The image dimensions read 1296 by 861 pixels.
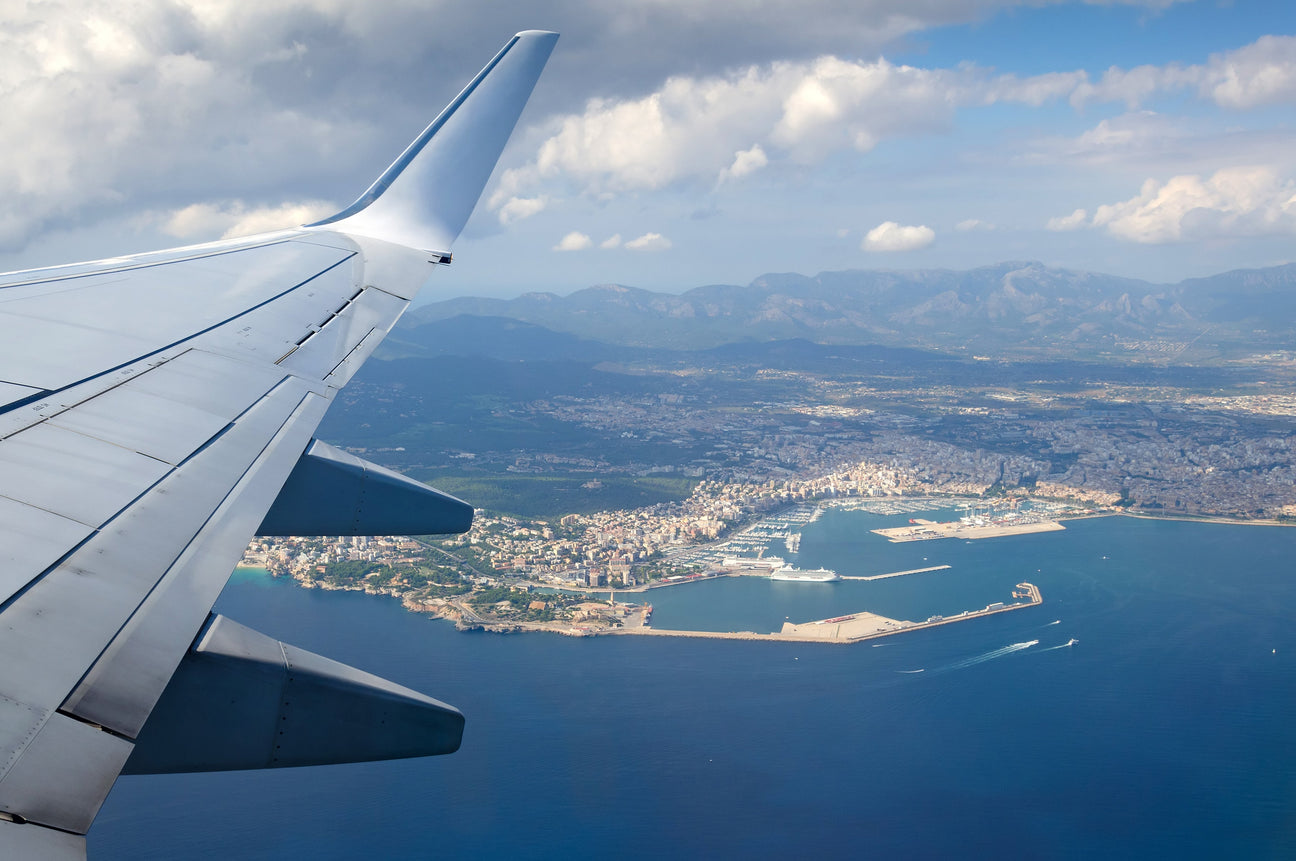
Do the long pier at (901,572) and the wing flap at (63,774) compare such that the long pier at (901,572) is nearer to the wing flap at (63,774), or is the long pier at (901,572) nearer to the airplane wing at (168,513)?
the airplane wing at (168,513)

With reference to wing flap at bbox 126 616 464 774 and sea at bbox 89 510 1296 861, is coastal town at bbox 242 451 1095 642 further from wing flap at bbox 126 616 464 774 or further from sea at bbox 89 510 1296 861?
wing flap at bbox 126 616 464 774

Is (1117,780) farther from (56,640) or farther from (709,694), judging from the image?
(56,640)

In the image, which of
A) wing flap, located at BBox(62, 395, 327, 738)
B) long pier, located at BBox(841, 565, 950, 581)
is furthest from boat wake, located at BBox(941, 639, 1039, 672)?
wing flap, located at BBox(62, 395, 327, 738)

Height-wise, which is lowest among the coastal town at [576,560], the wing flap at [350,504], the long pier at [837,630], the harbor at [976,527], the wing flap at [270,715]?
the long pier at [837,630]

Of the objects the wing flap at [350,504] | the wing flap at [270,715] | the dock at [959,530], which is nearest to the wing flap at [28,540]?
the wing flap at [270,715]

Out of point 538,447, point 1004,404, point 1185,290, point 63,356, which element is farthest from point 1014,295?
point 63,356

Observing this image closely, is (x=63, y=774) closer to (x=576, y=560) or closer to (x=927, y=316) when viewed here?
(x=576, y=560)
